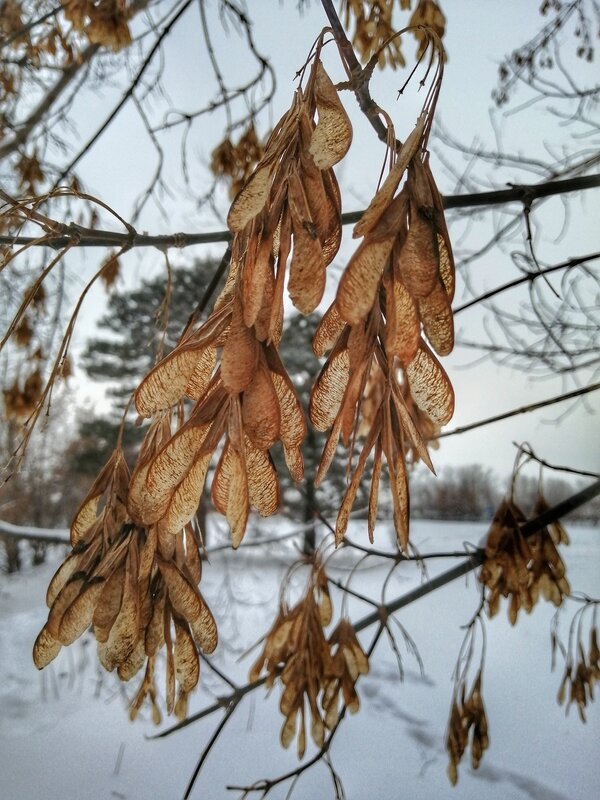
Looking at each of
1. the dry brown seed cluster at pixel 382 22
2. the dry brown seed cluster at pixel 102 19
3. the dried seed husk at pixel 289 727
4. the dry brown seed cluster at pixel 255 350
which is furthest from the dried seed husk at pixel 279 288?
the dry brown seed cluster at pixel 102 19

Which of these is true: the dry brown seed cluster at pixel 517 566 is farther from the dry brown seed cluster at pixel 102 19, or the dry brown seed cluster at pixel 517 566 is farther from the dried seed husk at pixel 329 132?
the dry brown seed cluster at pixel 102 19

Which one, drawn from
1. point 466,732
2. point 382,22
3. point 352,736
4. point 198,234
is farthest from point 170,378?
point 352,736

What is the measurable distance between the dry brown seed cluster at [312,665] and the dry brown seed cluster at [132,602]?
36 centimetres

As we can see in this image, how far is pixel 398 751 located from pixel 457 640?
784mm

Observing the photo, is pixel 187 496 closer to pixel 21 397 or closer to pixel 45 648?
pixel 45 648

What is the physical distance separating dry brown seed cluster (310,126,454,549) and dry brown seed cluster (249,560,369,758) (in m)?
0.48

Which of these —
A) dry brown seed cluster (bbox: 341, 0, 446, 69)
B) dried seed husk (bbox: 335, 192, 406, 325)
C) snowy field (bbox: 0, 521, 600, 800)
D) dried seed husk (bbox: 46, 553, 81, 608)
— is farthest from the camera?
snowy field (bbox: 0, 521, 600, 800)

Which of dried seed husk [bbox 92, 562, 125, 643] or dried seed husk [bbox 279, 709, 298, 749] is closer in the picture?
dried seed husk [bbox 92, 562, 125, 643]

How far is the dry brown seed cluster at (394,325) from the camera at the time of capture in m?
0.16

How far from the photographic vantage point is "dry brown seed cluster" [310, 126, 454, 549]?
159 millimetres

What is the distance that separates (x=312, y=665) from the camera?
589 mm

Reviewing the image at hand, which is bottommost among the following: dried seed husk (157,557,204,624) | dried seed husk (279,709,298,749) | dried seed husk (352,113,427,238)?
dried seed husk (279,709,298,749)

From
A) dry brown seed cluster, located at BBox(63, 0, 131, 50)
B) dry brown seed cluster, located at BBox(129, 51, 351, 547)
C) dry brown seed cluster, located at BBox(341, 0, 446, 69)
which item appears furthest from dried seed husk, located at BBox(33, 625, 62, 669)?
dry brown seed cluster, located at BBox(63, 0, 131, 50)

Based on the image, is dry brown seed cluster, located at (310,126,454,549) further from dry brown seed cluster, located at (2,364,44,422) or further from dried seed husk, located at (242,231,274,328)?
dry brown seed cluster, located at (2,364,44,422)
